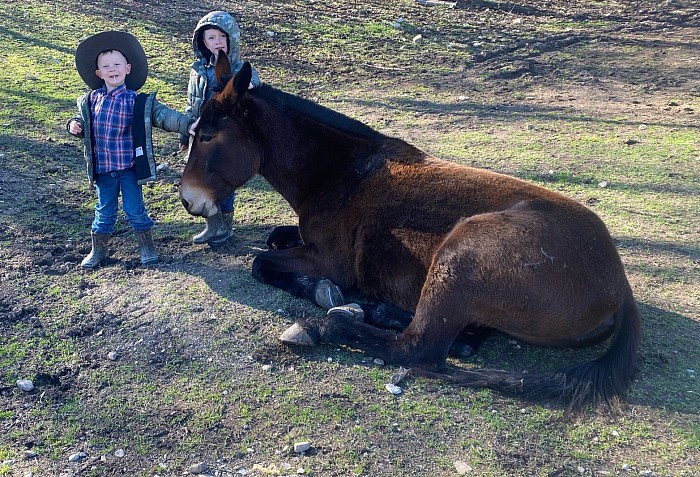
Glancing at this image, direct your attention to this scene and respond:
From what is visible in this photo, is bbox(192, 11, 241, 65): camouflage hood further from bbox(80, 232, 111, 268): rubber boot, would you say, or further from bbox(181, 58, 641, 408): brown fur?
bbox(80, 232, 111, 268): rubber boot

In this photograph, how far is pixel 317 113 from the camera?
5.46 metres

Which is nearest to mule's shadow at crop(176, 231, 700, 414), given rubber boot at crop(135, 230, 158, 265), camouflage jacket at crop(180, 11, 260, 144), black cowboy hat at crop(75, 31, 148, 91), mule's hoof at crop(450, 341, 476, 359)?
mule's hoof at crop(450, 341, 476, 359)

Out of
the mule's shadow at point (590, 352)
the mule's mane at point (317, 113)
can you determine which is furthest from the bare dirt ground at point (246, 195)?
the mule's mane at point (317, 113)

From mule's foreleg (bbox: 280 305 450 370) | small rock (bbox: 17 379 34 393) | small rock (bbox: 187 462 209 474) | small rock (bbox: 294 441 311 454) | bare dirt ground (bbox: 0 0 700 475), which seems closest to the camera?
small rock (bbox: 187 462 209 474)

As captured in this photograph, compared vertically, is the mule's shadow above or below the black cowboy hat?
below

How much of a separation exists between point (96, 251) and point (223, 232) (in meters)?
1.07

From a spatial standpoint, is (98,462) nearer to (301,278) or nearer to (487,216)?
(301,278)

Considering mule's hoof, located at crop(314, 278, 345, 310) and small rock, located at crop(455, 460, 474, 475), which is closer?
small rock, located at crop(455, 460, 474, 475)

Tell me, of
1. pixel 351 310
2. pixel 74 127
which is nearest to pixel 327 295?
pixel 351 310

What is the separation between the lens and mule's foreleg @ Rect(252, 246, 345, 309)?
16.1 feet

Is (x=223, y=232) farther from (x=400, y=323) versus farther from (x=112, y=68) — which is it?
(x=400, y=323)

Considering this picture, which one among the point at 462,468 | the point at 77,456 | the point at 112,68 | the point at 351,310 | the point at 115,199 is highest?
the point at 112,68

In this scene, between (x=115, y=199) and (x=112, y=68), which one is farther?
(x=115, y=199)

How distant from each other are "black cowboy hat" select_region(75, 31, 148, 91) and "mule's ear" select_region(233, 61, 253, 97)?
0.72 m
